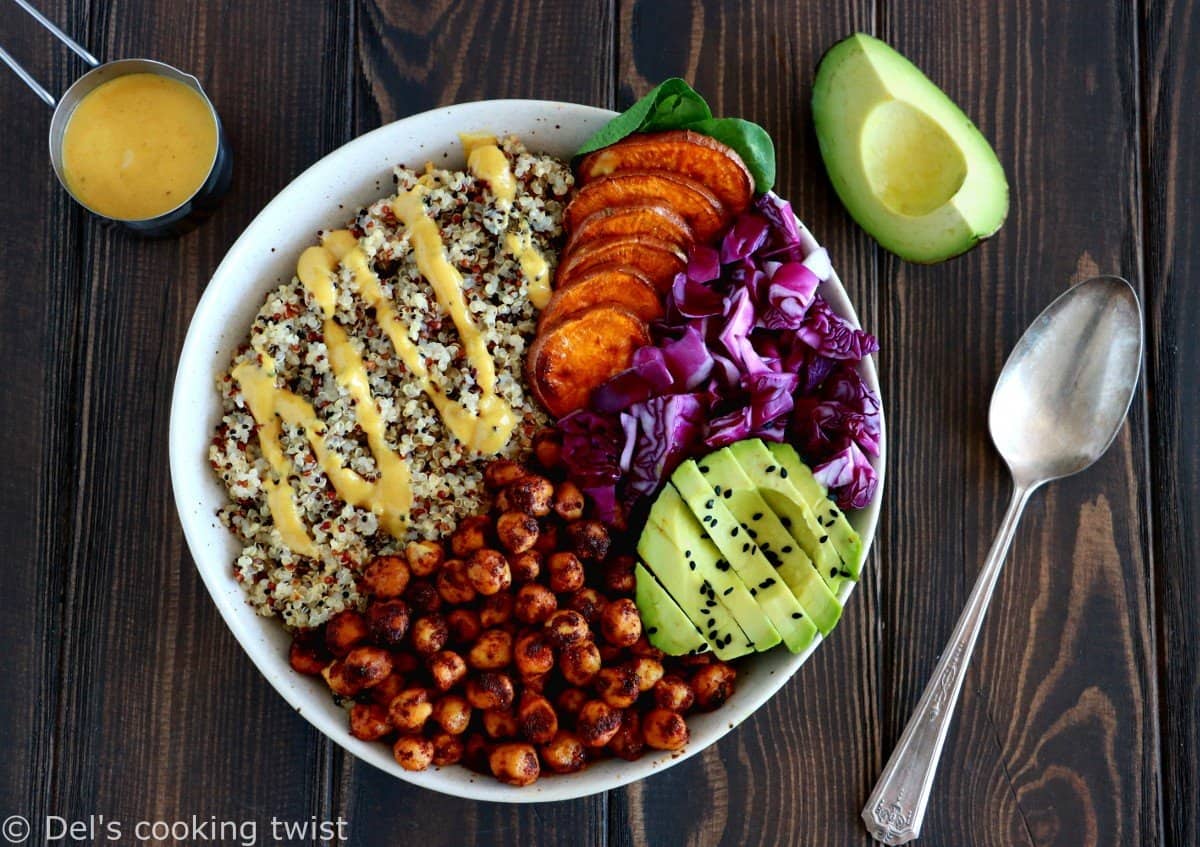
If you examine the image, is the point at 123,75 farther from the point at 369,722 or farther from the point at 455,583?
the point at 369,722

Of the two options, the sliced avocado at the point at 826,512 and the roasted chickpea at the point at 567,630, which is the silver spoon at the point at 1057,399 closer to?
the sliced avocado at the point at 826,512

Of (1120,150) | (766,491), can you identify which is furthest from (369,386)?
(1120,150)

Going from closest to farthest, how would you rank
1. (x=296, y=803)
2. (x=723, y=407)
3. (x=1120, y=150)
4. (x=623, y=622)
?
(x=623, y=622)
(x=723, y=407)
(x=296, y=803)
(x=1120, y=150)

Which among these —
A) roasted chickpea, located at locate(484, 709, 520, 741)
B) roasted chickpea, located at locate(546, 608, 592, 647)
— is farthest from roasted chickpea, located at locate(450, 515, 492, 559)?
roasted chickpea, located at locate(484, 709, 520, 741)

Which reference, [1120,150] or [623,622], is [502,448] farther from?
[1120,150]

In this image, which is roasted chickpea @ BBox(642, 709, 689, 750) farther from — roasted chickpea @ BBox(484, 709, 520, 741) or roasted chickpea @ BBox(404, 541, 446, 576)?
roasted chickpea @ BBox(404, 541, 446, 576)

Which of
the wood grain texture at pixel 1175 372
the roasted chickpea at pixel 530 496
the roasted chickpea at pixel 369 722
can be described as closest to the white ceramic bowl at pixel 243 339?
the roasted chickpea at pixel 369 722

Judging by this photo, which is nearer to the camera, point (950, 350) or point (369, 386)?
point (369, 386)
